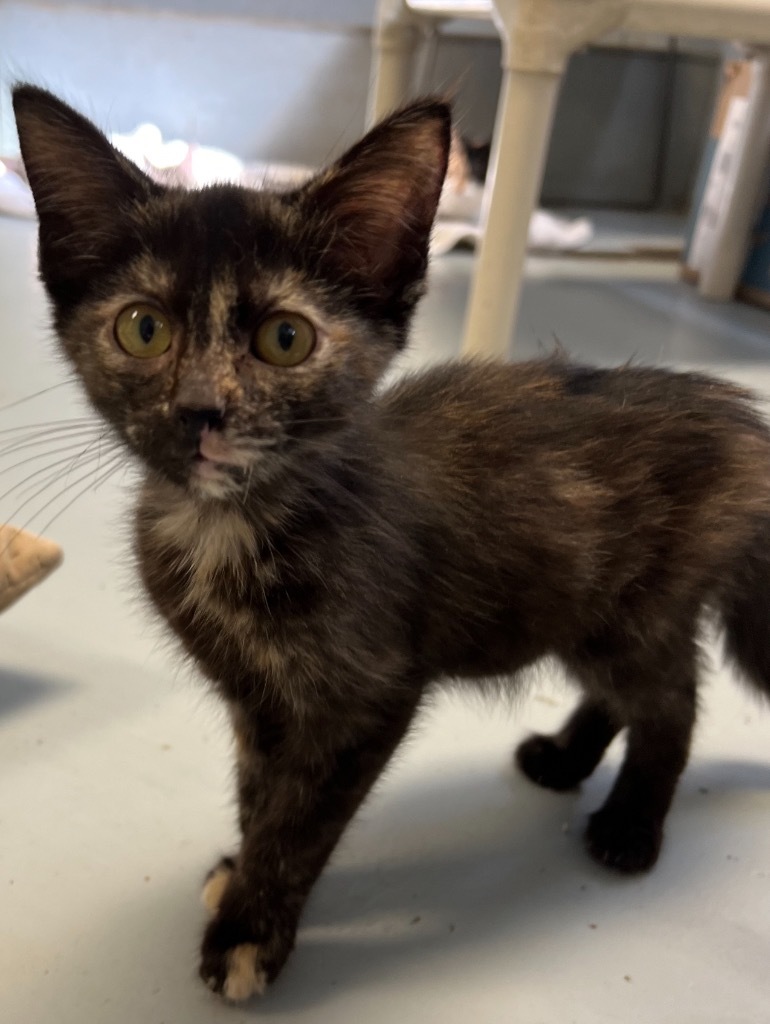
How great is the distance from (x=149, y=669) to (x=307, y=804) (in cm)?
44

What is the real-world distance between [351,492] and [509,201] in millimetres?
938

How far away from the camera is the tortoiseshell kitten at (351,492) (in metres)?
0.69

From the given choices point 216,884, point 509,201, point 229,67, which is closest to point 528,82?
point 509,201

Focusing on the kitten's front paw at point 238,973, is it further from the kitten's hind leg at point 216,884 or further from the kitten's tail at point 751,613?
the kitten's tail at point 751,613

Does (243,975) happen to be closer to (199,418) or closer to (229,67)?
(199,418)

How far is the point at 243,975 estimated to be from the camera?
2.56 ft

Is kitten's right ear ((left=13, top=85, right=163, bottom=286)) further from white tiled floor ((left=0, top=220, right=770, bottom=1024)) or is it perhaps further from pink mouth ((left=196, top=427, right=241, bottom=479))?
white tiled floor ((left=0, top=220, right=770, bottom=1024))

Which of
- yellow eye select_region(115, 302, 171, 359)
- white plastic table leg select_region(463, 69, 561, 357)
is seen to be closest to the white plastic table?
white plastic table leg select_region(463, 69, 561, 357)

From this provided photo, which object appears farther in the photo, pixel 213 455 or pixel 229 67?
A: pixel 229 67

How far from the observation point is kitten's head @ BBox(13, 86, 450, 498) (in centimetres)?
66

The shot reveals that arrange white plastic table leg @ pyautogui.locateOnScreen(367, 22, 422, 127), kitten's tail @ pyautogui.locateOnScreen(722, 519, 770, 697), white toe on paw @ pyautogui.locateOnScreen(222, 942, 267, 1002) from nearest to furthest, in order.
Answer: white toe on paw @ pyautogui.locateOnScreen(222, 942, 267, 1002)
kitten's tail @ pyautogui.locateOnScreen(722, 519, 770, 697)
white plastic table leg @ pyautogui.locateOnScreen(367, 22, 422, 127)

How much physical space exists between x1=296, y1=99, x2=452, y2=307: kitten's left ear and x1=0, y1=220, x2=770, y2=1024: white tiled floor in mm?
386

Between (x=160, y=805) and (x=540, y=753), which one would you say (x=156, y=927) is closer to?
(x=160, y=805)

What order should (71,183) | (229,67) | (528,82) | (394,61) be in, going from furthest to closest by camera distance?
(229,67)
(394,61)
(528,82)
(71,183)
